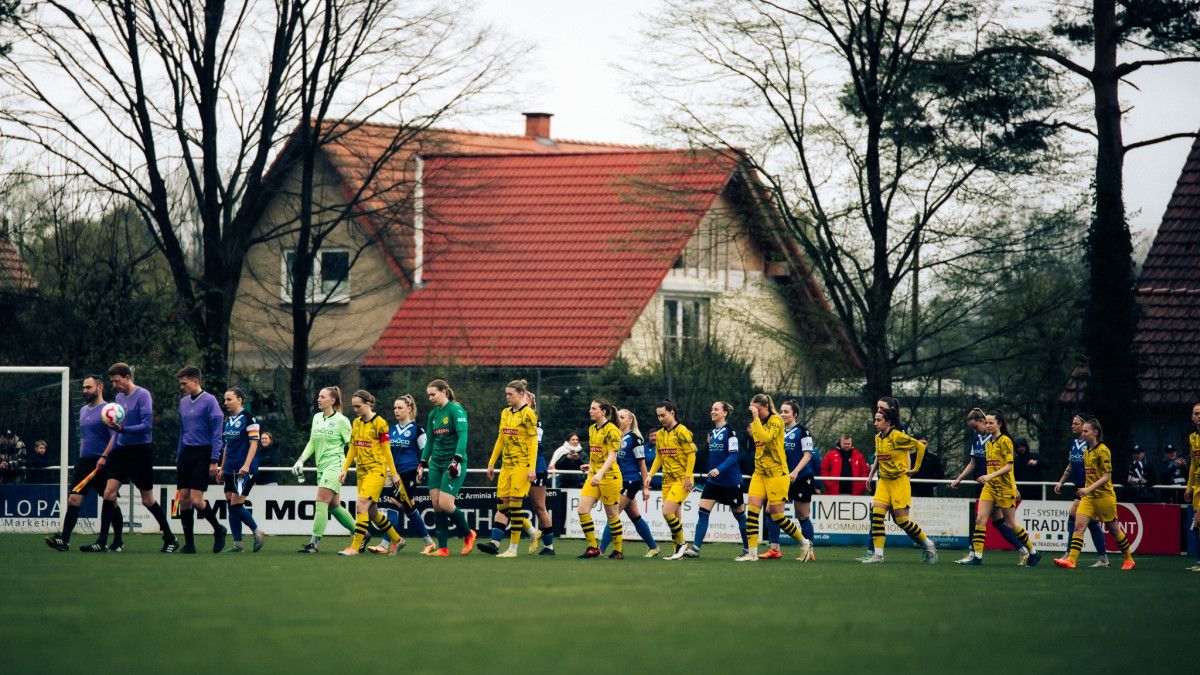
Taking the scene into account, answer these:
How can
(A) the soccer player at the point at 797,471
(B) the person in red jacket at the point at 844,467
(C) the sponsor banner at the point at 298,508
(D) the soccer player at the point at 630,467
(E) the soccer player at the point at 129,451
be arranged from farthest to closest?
(B) the person in red jacket at the point at 844,467 → (C) the sponsor banner at the point at 298,508 → (A) the soccer player at the point at 797,471 → (D) the soccer player at the point at 630,467 → (E) the soccer player at the point at 129,451

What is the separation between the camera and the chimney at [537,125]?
2035 inches

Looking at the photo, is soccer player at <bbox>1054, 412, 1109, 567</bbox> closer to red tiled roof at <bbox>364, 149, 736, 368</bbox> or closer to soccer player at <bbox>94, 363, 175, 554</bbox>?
soccer player at <bbox>94, 363, 175, 554</bbox>

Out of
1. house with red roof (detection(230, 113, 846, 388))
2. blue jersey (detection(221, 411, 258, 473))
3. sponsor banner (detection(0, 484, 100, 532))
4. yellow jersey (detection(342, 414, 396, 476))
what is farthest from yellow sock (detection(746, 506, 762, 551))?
house with red roof (detection(230, 113, 846, 388))

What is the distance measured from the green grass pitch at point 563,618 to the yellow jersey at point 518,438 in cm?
191

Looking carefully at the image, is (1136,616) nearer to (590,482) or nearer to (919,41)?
(590,482)

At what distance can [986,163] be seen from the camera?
1147 inches

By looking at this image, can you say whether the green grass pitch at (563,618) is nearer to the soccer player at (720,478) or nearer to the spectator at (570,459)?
the soccer player at (720,478)

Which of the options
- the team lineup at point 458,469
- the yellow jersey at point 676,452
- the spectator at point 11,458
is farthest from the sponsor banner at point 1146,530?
the spectator at point 11,458

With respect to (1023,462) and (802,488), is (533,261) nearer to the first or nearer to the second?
(1023,462)

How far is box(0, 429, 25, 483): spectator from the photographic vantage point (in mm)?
24109

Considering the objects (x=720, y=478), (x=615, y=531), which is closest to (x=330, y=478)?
(x=615, y=531)

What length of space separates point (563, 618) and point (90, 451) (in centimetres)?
922

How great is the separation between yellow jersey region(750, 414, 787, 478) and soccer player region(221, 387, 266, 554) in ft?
19.7

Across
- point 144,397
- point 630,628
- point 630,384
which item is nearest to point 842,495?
point 630,384
